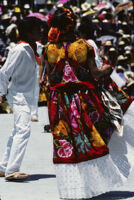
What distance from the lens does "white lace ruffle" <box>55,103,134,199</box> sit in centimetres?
577

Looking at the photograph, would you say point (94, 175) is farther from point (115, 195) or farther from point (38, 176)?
point (38, 176)

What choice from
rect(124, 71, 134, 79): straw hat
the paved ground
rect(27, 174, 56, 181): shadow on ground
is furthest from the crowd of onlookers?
rect(27, 174, 56, 181): shadow on ground

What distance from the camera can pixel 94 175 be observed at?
19.0 feet

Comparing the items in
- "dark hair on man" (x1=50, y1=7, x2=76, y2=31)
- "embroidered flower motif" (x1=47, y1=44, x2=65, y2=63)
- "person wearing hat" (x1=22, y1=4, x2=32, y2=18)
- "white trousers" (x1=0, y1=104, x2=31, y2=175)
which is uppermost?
"dark hair on man" (x1=50, y1=7, x2=76, y2=31)

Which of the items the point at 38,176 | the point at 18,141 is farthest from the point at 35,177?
the point at 18,141

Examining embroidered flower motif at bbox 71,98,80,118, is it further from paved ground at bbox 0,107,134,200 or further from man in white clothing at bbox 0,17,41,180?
man in white clothing at bbox 0,17,41,180

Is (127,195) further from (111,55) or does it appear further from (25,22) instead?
(111,55)

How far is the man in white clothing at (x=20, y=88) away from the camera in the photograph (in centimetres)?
682

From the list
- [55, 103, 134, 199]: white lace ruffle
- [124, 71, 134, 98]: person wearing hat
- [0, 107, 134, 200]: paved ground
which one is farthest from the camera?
[124, 71, 134, 98]: person wearing hat

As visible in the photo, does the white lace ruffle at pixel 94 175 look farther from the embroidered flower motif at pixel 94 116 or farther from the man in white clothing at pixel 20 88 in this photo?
the man in white clothing at pixel 20 88

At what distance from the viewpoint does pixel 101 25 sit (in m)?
19.4

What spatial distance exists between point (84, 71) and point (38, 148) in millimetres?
3368

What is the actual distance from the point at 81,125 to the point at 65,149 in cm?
25

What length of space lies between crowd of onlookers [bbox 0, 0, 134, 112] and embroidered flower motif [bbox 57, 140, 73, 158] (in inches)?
265
